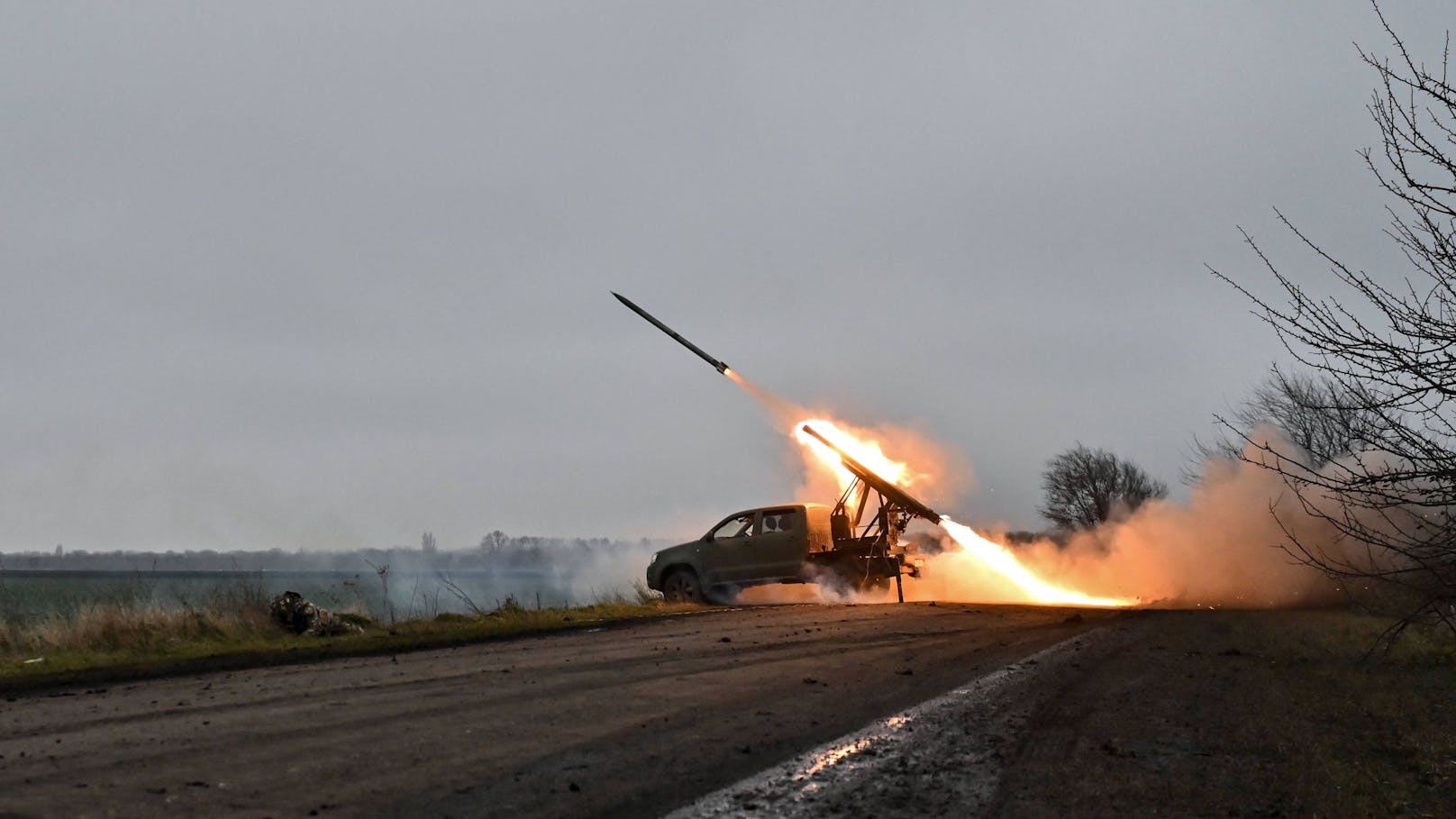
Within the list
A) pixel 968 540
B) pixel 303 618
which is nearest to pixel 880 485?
pixel 968 540

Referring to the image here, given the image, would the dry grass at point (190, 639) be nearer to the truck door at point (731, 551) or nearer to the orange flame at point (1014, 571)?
the truck door at point (731, 551)

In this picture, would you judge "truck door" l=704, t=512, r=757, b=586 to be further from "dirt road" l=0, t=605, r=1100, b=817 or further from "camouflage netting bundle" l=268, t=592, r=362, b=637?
"dirt road" l=0, t=605, r=1100, b=817

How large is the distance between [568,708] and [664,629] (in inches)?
271

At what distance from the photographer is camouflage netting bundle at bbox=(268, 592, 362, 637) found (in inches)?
662

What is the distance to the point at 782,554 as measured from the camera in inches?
879

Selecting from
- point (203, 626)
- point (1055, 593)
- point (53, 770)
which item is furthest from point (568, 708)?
point (1055, 593)

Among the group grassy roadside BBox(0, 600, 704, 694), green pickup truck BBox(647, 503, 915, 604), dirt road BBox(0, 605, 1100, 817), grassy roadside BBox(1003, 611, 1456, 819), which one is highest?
green pickup truck BBox(647, 503, 915, 604)

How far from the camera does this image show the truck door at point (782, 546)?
875 inches

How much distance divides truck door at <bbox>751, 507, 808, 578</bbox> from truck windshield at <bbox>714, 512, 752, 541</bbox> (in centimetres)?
36

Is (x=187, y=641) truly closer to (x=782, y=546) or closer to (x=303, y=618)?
(x=303, y=618)

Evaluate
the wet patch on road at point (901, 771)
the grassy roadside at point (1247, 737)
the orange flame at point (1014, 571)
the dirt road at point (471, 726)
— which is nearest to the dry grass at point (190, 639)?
the dirt road at point (471, 726)

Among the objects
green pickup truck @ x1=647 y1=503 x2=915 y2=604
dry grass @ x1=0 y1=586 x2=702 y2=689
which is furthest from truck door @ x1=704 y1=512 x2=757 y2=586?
dry grass @ x1=0 y1=586 x2=702 y2=689

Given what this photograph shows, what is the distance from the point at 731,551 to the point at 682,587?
1.49 metres

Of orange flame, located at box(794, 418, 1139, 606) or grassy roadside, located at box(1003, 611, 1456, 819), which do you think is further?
orange flame, located at box(794, 418, 1139, 606)
